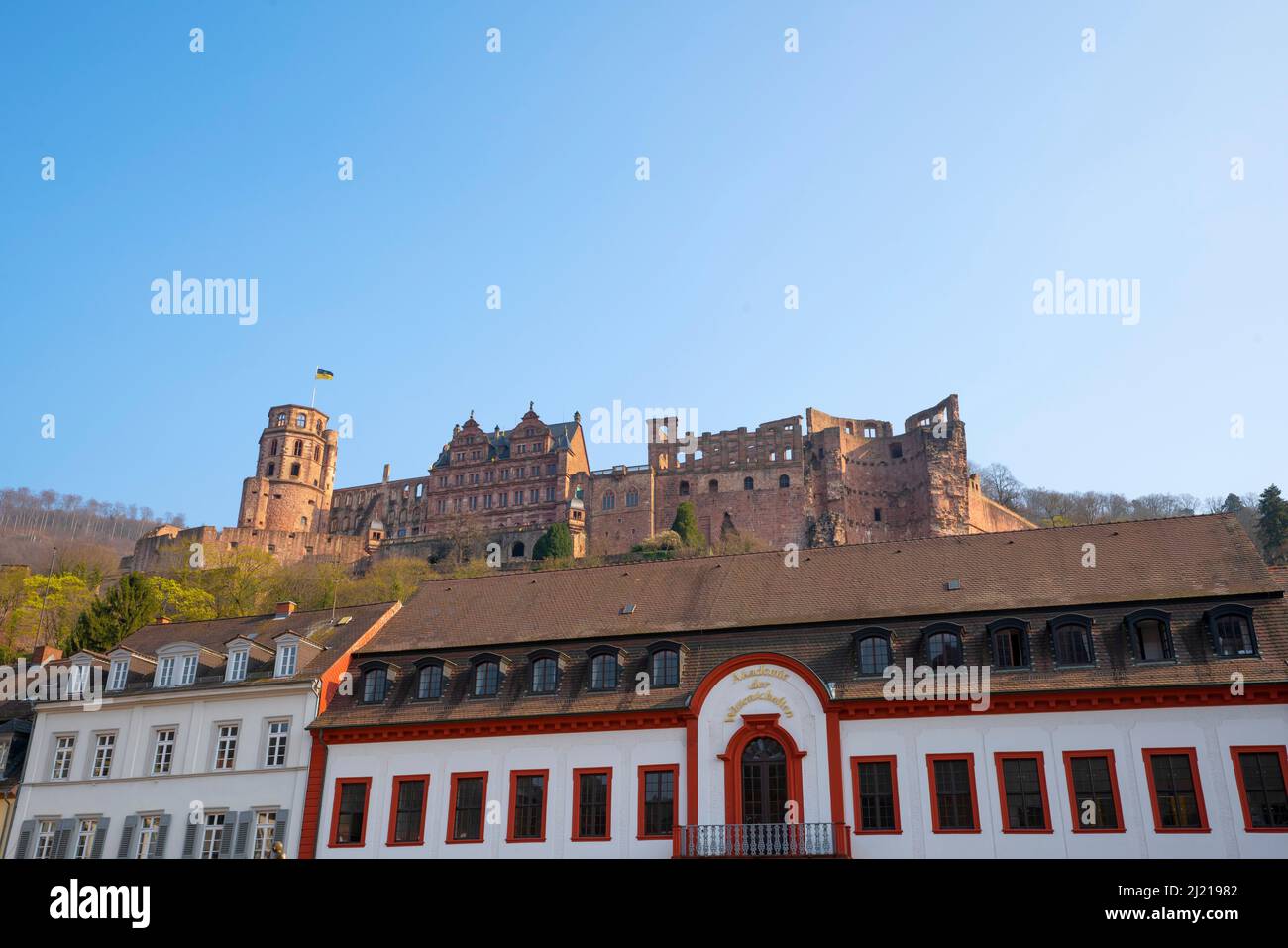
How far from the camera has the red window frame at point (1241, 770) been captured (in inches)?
1034

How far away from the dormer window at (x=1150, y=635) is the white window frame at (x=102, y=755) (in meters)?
31.4

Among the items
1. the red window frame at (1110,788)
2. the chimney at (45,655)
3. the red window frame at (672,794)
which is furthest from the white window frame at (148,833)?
the red window frame at (1110,788)

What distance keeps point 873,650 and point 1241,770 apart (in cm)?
947

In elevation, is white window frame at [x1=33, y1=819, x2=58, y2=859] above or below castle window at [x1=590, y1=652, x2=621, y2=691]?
below

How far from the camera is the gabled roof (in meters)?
32.2

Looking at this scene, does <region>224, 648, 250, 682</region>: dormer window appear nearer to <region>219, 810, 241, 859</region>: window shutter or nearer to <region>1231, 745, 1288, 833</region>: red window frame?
<region>219, 810, 241, 859</region>: window shutter

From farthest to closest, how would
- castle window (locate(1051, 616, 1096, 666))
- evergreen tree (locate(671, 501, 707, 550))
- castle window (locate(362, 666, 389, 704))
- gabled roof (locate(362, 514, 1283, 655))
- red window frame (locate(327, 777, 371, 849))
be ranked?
evergreen tree (locate(671, 501, 707, 550)), castle window (locate(362, 666, 389, 704)), red window frame (locate(327, 777, 371, 849)), gabled roof (locate(362, 514, 1283, 655)), castle window (locate(1051, 616, 1096, 666))

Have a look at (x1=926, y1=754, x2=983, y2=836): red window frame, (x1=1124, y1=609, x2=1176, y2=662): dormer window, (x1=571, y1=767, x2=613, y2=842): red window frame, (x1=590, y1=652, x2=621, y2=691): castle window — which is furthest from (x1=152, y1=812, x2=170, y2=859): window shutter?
(x1=1124, y1=609, x2=1176, y2=662): dormer window

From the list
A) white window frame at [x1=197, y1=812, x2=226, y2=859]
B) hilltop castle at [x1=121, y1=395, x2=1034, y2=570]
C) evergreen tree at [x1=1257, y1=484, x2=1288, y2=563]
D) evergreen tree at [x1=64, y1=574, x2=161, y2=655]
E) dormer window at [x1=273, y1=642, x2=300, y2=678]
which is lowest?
white window frame at [x1=197, y1=812, x2=226, y2=859]

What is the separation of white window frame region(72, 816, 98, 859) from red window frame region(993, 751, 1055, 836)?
2716cm

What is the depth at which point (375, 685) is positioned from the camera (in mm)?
35219

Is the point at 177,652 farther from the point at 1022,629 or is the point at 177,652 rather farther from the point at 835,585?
the point at 1022,629

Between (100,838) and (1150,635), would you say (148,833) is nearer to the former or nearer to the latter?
(100,838)
